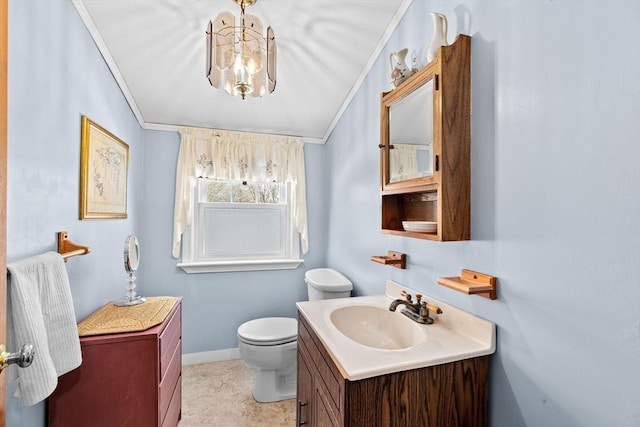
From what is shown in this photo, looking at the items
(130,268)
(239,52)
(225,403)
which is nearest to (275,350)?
(225,403)

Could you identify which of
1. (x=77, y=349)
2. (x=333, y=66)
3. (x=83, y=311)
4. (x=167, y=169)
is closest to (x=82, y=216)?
(x=83, y=311)

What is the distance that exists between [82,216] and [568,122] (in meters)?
2.08

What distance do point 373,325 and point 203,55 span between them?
6.38 feet

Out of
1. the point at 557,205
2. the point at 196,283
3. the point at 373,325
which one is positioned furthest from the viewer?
the point at 196,283

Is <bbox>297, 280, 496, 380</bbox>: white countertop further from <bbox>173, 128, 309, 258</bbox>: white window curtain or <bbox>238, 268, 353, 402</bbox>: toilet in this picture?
<bbox>173, 128, 309, 258</bbox>: white window curtain

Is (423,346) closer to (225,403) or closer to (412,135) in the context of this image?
(412,135)

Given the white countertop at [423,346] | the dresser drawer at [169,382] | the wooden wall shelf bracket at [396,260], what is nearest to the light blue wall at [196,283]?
the dresser drawer at [169,382]

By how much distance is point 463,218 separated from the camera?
117 centimetres

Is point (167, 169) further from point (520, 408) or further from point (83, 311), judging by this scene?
point (520, 408)

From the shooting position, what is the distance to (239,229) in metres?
2.73

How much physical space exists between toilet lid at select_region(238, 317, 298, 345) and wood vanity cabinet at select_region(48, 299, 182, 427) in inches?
25.8

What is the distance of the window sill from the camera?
2521 mm

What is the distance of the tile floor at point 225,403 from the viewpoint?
1.85 metres

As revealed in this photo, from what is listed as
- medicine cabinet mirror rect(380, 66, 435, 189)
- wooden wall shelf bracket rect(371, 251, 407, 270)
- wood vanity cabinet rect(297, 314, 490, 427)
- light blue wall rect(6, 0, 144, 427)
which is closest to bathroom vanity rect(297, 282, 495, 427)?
wood vanity cabinet rect(297, 314, 490, 427)
